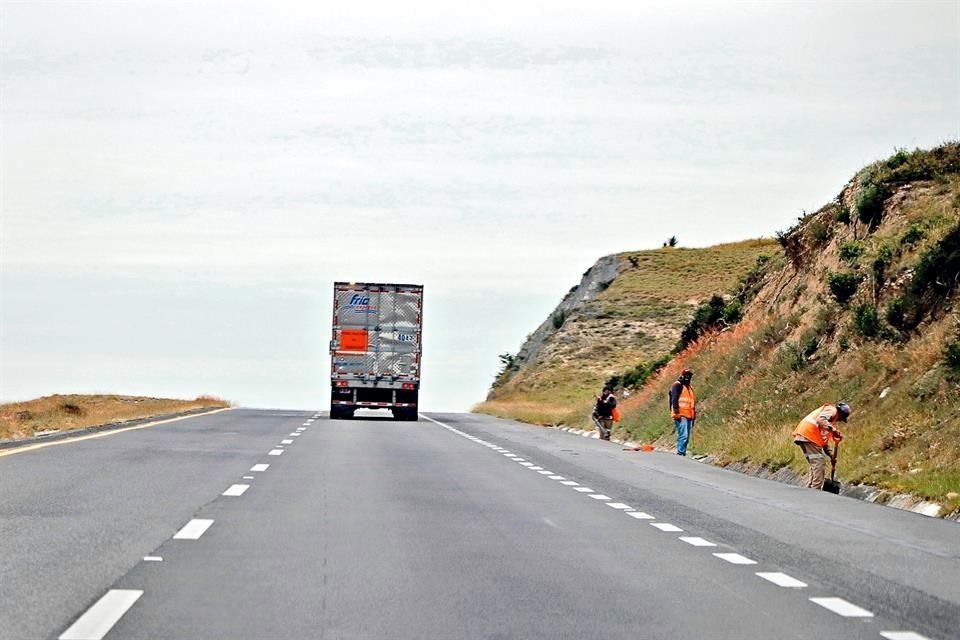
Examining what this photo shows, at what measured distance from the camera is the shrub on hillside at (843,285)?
1586 inches

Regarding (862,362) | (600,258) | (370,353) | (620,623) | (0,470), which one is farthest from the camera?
(600,258)

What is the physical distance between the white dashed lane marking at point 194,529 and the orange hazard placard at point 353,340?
38404 millimetres

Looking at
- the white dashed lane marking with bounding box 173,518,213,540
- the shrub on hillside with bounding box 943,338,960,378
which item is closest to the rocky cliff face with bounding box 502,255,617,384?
the shrub on hillside with bounding box 943,338,960,378

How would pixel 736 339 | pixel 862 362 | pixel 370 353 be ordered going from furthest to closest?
pixel 370 353 < pixel 736 339 < pixel 862 362

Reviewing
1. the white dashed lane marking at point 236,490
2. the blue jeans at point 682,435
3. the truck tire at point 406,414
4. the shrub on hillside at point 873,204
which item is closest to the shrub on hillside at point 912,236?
the shrub on hillside at point 873,204

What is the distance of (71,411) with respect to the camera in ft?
196

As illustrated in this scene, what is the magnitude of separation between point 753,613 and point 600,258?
127155 mm

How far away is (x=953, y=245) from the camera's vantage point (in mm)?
34906

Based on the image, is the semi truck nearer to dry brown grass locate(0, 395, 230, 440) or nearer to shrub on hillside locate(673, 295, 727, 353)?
dry brown grass locate(0, 395, 230, 440)

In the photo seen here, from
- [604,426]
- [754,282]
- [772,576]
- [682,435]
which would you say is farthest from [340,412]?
[772,576]

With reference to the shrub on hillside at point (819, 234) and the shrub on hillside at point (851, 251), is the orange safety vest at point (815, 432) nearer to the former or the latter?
the shrub on hillside at point (851, 251)

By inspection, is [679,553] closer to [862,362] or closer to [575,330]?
[862,362]

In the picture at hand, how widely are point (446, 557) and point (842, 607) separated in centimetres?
346

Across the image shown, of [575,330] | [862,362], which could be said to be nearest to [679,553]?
[862,362]
